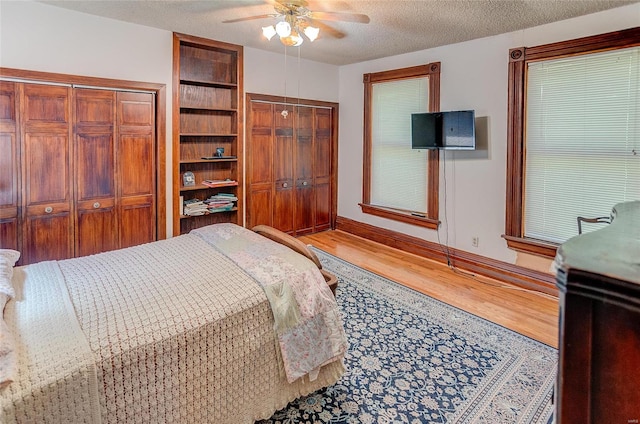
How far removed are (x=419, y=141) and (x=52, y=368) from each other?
405 centimetres

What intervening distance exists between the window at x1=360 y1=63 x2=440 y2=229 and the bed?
9.10 ft

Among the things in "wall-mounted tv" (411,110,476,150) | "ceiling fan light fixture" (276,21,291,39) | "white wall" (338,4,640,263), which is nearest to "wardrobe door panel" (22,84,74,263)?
"ceiling fan light fixture" (276,21,291,39)

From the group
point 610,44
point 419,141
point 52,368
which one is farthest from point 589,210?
point 52,368

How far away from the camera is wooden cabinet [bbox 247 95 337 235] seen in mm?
4930

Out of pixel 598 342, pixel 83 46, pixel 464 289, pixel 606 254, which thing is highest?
pixel 83 46

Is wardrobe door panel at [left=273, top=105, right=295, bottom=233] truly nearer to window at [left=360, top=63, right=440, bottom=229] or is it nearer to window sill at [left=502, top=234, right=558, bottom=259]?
window at [left=360, top=63, right=440, bottom=229]

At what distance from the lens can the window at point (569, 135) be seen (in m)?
3.14

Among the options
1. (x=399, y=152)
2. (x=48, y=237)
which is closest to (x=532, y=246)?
(x=399, y=152)

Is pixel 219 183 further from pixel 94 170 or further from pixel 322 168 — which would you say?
pixel 322 168

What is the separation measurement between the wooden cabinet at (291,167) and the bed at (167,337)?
2.61 metres

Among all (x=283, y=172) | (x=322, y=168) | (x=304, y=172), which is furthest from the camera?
(x=322, y=168)

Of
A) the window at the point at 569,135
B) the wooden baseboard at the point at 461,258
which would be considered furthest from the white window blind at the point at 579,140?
the wooden baseboard at the point at 461,258

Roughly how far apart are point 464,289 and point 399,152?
2078 millimetres

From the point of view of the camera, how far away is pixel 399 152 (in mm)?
5035
